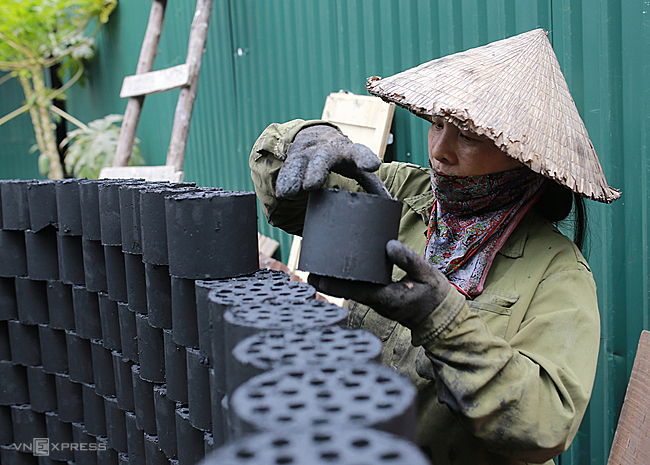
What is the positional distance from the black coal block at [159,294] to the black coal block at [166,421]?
0.31 meters


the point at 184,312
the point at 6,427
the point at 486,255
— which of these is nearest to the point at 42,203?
the point at 6,427

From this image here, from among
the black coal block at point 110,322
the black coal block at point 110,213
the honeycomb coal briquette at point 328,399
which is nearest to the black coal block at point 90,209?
the black coal block at point 110,213

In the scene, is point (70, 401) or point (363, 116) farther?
point (363, 116)

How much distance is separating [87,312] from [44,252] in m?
0.55

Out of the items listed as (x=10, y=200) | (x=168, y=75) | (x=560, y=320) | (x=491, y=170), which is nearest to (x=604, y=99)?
(x=491, y=170)

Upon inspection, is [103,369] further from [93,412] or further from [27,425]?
[27,425]

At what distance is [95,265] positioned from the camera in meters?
2.97

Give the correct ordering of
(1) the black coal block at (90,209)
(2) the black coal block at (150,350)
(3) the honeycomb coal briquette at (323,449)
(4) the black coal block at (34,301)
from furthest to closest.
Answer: (4) the black coal block at (34,301), (1) the black coal block at (90,209), (2) the black coal block at (150,350), (3) the honeycomb coal briquette at (323,449)

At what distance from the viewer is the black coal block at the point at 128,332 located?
2652 mm

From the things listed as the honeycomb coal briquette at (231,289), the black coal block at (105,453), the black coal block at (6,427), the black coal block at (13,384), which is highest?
the honeycomb coal briquette at (231,289)

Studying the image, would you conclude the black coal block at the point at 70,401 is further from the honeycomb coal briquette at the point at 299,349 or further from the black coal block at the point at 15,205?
the honeycomb coal briquette at the point at 299,349

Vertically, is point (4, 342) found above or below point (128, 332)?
below

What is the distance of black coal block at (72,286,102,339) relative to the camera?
10.1 ft

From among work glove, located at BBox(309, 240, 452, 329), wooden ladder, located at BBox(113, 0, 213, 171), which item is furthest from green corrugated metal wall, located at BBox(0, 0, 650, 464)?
work glove, located at BBox(309, 240, 452, 329)
